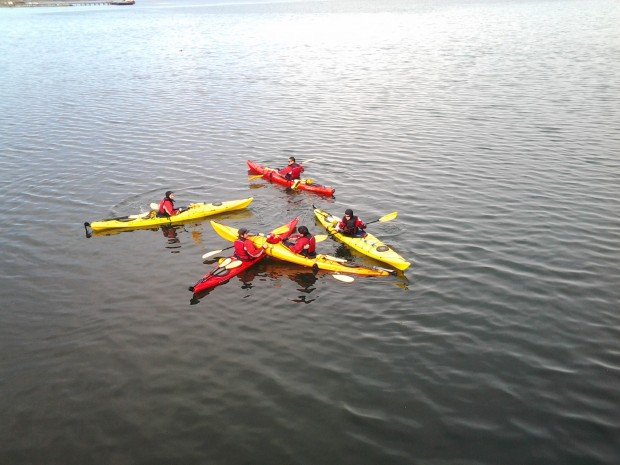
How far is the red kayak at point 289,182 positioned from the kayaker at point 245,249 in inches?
292

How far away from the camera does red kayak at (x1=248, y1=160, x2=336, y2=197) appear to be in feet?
84.5

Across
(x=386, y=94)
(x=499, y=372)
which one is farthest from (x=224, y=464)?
(x=386, y=94)

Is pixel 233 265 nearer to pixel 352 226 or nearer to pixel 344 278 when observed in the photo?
pixel 344 278

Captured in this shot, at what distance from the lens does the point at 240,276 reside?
1894 centimetres

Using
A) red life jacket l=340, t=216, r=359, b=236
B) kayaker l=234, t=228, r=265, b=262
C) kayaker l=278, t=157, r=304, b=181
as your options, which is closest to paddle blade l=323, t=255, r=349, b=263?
red life jacket l=340, t=216, r=359, b=236

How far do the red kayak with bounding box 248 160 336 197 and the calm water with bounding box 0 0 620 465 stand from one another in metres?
0.47

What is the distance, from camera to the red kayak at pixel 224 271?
1784cm

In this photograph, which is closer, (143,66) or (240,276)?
(240,276)

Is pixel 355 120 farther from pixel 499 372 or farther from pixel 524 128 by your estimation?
pixel 499 372

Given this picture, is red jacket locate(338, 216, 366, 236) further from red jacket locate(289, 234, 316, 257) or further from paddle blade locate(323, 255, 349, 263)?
red jacket locate(289, 234, 316, 257)

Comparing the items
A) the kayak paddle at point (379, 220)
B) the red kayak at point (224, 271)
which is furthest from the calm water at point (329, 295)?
the red kayak at point (224, 271)

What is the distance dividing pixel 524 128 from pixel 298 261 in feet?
70.4

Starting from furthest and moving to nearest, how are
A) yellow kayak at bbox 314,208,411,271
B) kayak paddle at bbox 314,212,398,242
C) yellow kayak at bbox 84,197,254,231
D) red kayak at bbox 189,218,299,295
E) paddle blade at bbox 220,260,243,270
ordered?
1. yellow kayak at bbox 84,197,254,231
2. kayak paddle at bbox 314,212,398,242
3. paddle blade at bbox 220,260,243,270
4. yellow kayak at bbox 314,208,411,271
5. red kayak at bbox 189,218,299,295

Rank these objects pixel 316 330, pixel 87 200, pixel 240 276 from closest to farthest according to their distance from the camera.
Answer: pixel 316 330 < pixel 240 276 < pixel 87 200
